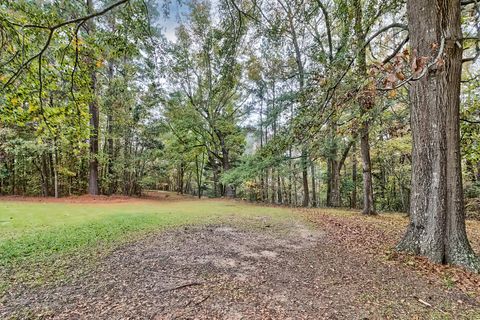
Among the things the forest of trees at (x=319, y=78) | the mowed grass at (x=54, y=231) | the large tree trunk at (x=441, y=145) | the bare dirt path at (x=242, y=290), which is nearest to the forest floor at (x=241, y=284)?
the bare dirt path at (x=242, y=290)

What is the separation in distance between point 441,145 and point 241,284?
11.5 ft

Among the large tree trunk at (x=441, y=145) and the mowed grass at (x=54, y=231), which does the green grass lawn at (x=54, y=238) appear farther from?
the large tree trunk at (x=441, y=145)

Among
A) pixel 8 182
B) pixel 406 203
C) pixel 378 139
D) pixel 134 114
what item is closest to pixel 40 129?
pixel 134 114

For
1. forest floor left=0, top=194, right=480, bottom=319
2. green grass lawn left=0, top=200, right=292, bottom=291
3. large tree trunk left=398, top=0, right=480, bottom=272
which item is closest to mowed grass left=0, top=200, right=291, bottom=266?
green grass lawn left=0, top=200, right=292, bottom=291

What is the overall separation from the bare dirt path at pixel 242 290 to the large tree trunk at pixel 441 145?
816mm

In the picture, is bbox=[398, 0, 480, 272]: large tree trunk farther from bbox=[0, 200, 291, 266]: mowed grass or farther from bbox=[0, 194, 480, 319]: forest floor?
bbox=[0, 200, 291, 266]: mowed grass

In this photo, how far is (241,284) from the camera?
9.27ft

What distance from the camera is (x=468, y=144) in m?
5.84

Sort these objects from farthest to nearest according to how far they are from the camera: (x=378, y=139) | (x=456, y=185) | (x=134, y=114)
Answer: (x=134, y=114)
(x=378, y=139)
(x=456, y=185)

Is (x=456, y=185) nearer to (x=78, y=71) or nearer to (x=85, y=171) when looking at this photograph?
(x=78, y=71)

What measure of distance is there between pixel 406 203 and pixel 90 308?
18568 mm

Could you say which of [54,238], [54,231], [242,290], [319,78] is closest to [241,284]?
[242,290]

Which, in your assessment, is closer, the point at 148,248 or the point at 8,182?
the point at 148,248

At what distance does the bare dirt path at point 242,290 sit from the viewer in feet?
7.42
